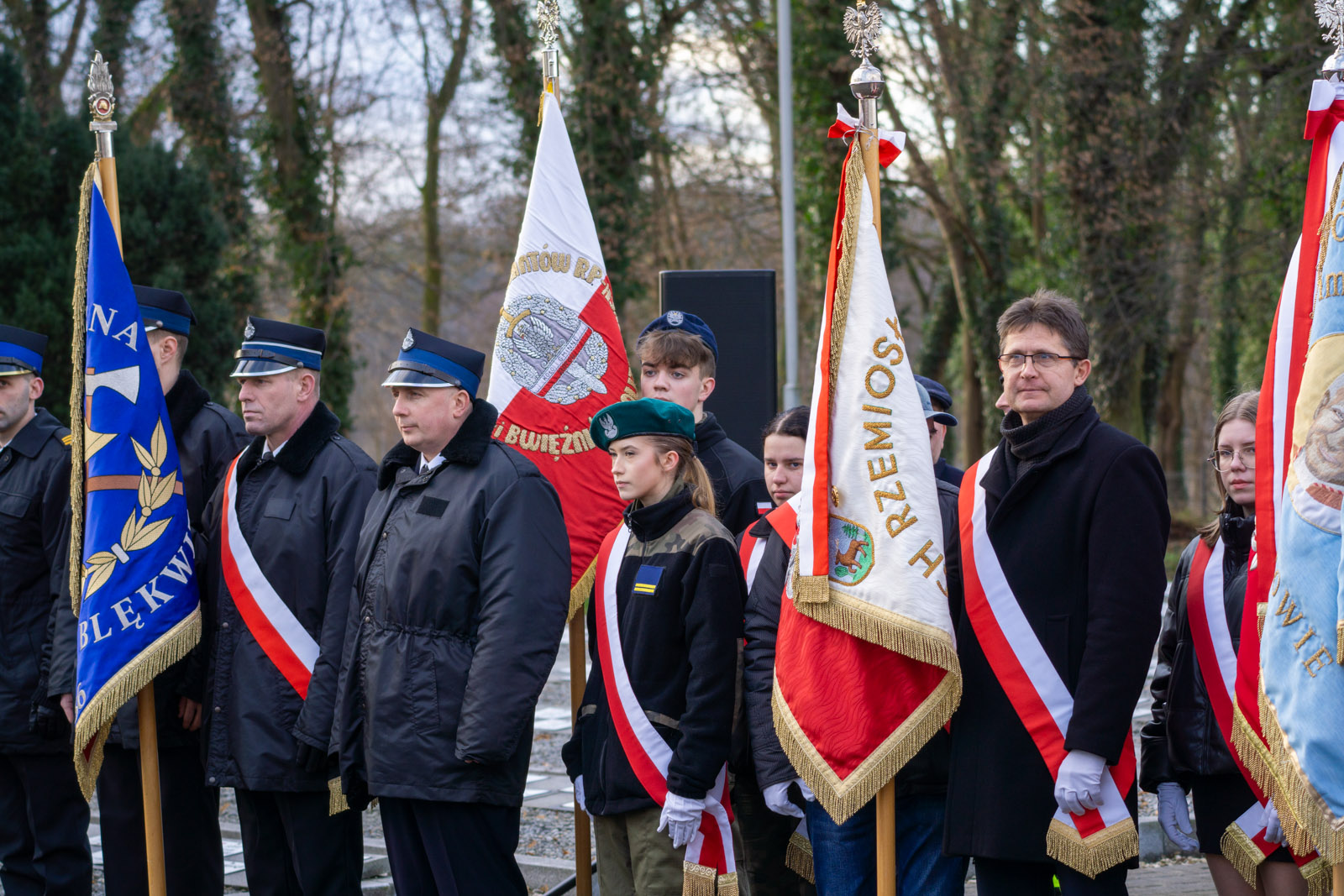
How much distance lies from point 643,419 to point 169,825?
2.42 metres

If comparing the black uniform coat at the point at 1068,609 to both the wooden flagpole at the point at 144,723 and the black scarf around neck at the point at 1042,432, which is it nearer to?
the black scarf around neck at the point at 1042,432

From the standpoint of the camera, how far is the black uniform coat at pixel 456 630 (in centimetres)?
415

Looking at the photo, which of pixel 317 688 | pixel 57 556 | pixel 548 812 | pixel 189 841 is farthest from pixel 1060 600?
pixel 548 812

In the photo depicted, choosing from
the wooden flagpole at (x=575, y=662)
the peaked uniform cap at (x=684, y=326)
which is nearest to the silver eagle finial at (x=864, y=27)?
the peaked uniform cap at (x=684, y=326)

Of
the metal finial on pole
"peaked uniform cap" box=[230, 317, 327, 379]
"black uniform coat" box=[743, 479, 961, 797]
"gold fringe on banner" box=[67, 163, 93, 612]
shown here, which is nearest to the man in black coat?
"black uniform coat" box=[743, 479, 961, 797]

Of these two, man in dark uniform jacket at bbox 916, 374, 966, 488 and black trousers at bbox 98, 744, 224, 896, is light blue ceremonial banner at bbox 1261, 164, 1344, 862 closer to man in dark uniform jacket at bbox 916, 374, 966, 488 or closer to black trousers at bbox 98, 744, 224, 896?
man in dark uniform jacket at bbox 916, 374, 966, 488

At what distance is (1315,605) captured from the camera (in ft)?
11.1

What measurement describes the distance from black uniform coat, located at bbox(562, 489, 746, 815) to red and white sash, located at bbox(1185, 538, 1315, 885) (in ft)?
4.49

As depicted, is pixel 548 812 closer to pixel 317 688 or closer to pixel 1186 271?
pixel 317 688

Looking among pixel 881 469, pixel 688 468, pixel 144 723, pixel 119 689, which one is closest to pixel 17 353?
pixel 119 689

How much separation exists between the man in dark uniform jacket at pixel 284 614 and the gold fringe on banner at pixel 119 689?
4.4 inches

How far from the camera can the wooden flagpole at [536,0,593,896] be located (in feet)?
17.1

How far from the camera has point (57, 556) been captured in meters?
5.30

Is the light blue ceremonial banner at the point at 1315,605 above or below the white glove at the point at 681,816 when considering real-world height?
above
